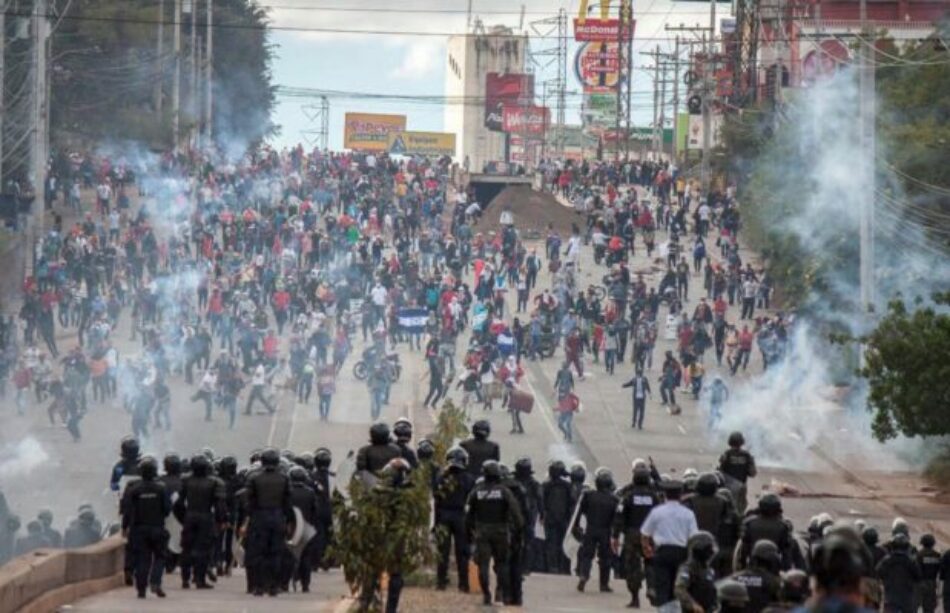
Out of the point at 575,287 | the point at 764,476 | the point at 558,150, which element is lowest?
the point at 764,476

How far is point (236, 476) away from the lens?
20.7 m

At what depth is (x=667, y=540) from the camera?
56.2 ft

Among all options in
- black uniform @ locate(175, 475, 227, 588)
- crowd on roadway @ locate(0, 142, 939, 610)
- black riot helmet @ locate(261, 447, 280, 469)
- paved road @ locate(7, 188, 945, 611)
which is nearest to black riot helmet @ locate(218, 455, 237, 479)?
crowd on roadway @ locate(0, 142, 939, 610)

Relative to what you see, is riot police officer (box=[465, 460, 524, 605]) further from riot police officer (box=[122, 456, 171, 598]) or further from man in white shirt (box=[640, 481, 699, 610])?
riot police officer (box=[122, 456, 171, 598])

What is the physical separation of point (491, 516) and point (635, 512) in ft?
5.88

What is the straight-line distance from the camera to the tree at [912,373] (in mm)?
36594

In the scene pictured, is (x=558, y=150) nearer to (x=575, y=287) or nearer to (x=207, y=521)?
(x=575, y=287)

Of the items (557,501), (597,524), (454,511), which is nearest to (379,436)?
(454,511)

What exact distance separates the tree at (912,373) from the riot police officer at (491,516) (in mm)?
19416

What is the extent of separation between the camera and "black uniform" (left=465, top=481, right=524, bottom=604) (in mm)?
18062

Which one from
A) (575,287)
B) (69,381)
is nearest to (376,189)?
(575,287)

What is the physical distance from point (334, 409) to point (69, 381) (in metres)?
5.24

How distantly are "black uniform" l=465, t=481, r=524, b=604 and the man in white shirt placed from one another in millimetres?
1295

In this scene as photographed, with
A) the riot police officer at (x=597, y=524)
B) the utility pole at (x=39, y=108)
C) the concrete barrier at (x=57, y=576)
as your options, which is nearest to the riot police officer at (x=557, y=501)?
the riot police officer at (x=597, y=524)
